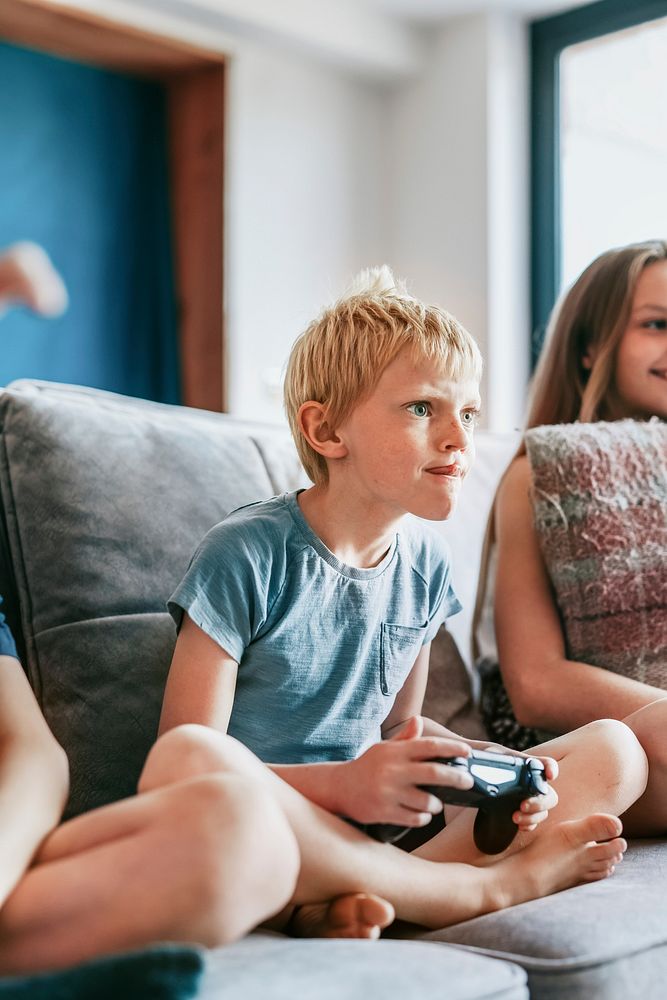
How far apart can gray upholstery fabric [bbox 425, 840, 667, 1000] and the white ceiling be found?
11.8 feet

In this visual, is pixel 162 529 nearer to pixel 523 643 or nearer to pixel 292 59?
pixel 523 643

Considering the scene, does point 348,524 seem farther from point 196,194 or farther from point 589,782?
point 196,194

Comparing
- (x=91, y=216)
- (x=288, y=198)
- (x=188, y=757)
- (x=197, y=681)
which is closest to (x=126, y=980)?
(x=188, y=757)

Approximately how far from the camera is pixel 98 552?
1221 millimetres

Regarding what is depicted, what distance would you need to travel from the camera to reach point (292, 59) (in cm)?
406

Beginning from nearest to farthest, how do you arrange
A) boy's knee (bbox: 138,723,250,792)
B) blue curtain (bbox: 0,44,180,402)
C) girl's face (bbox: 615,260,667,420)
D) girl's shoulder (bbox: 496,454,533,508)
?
boy's knee (bbox: 138,723,250,792)
girl's shoulder (bbox: 496,454,533,508)
girl's face (bbox: 615,260,667,420)
blue curtain (bbox: 0,44,180,402)

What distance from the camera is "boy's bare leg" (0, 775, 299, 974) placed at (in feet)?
2.40

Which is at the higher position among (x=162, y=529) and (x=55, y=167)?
(x=55, y=167)

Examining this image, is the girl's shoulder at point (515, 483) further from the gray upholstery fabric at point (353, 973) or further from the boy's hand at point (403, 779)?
the gray upholstery fabric at point (353, 973)

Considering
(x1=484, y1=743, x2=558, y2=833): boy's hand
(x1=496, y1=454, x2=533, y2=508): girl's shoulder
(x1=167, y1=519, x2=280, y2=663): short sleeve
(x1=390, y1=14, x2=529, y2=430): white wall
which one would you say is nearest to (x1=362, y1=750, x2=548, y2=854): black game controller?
(x1=484, y1=743, x2=558, y2=833): boy's hand

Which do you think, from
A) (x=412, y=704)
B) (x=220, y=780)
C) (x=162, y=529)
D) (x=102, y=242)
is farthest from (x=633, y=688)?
(x=102, y=242)

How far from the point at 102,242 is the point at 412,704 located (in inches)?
113

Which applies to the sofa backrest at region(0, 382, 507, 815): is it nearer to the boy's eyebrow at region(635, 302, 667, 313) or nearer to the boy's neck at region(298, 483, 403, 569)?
the boy's neck at region(298, 483, 403, 569)

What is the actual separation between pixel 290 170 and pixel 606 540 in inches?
118
